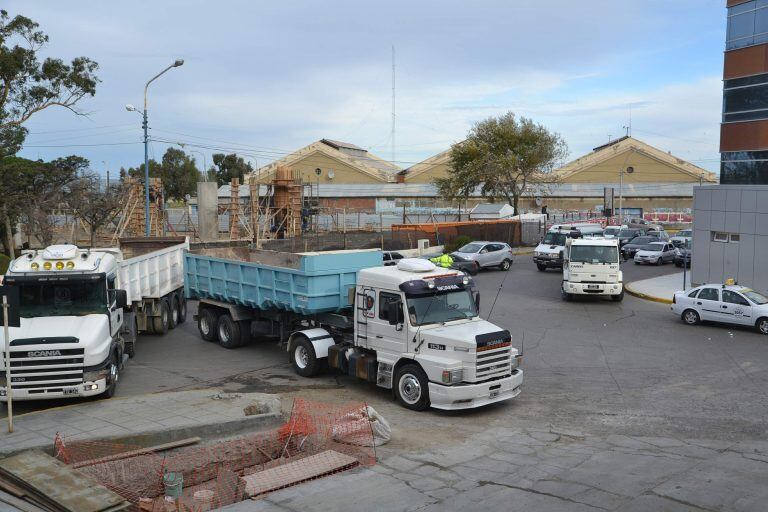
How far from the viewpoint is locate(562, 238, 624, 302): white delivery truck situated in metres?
26.2

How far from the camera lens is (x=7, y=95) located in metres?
30.6

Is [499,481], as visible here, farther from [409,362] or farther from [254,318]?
[254,318]

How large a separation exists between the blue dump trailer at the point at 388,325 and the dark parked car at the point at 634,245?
29347mm

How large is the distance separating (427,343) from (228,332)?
749 centimetres

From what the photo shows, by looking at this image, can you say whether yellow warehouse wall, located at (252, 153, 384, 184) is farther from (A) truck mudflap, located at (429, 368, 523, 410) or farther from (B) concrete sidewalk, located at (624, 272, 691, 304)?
(A) truck mudflap, located at (429, 368, 523, 410)

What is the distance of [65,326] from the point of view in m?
12.8

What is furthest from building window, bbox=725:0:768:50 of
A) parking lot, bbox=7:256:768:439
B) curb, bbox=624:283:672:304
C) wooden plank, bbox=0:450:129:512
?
wooden plank, bbox=0:450:129:512

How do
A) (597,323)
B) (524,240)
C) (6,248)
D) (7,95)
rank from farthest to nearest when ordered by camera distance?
1. (524,240)
2. (6,248)
3. (7,95)
4. (597,323)

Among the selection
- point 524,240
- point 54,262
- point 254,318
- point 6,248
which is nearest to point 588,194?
point 524,240

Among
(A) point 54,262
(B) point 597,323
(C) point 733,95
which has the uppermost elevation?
(C) point 733,95

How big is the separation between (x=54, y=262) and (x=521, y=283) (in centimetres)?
2227

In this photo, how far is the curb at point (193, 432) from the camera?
9.98 m

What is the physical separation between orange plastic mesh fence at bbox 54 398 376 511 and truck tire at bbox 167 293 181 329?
1065 cm

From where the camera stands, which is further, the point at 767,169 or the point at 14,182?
the point at 14,182
